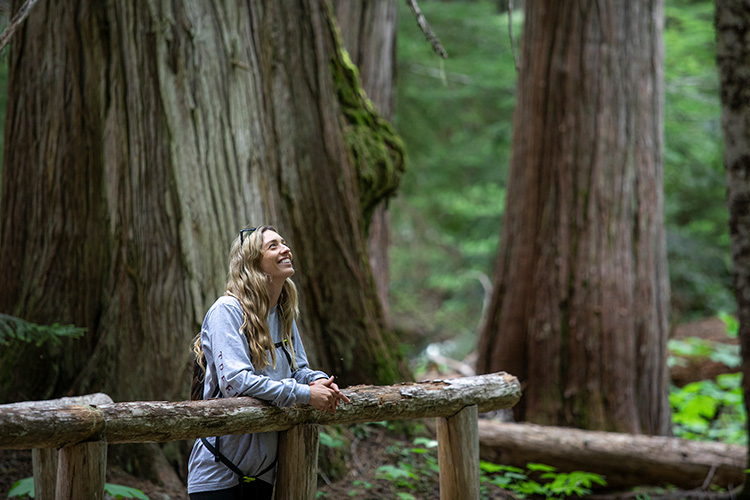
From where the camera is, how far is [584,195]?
8.14 meters

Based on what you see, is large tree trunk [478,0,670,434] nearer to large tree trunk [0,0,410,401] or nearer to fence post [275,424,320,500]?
large tree trunk [0,0,410,401]

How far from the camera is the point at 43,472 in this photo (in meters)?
3.71

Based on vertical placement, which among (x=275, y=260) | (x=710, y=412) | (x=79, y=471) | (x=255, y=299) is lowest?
(x=710, y=412)

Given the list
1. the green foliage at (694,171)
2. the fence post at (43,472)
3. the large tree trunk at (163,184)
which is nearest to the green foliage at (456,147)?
the green foliage at (694,171)

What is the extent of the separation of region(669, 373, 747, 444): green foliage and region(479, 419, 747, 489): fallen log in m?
2.66

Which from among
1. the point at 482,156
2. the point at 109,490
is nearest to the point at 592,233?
the point at 109,490

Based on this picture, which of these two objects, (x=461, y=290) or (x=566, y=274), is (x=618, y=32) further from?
(x=461, y=290)

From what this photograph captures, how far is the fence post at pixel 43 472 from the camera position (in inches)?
145

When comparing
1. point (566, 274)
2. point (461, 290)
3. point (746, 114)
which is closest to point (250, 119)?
point (746, 114)

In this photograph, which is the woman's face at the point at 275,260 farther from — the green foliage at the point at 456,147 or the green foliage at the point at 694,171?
the green foliage at the point at 694,171

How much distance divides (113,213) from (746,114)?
4.93 m

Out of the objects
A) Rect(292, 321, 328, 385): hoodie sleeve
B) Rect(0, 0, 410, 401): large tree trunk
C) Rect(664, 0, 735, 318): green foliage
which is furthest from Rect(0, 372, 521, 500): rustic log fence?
Rect(664, 0, 735, 318): green foliage

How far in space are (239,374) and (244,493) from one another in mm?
595

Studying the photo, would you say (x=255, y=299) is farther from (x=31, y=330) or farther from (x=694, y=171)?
(x=694, y=171)
